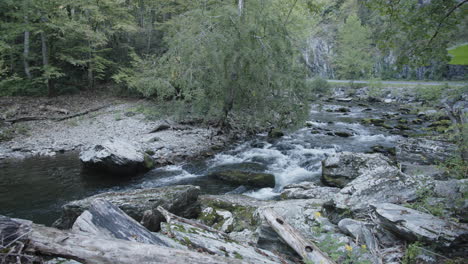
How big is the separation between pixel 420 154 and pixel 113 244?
9.49 m

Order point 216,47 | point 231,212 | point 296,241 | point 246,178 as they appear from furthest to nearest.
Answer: point 216,47 → point 246,178 → point 231,212 → point 296,241

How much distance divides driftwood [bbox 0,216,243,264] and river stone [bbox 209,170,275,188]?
564cm

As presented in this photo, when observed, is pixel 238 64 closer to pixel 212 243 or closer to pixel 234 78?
pixel 234 78

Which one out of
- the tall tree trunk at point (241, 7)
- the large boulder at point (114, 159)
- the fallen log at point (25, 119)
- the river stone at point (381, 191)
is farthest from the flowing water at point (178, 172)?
the tall tree trunk at point (241, 7)

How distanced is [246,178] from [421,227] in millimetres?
5324

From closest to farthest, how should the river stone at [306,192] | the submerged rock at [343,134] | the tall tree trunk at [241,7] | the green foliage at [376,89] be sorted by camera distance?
the river stone at [306,192] < the tall tree trunk at [241,7] < the submerged rock at [343,134] < the green foliage at [376,89]

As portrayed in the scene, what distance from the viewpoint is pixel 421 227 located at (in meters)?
2.95

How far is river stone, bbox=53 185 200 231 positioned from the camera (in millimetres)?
4484

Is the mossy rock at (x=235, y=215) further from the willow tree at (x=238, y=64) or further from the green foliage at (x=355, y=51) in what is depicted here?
the green foliage at (x=355, y=51)

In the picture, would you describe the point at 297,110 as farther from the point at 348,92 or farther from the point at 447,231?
the point at 348,92

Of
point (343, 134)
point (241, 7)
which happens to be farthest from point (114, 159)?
point (343, 134)

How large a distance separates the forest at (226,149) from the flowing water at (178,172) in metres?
0.07

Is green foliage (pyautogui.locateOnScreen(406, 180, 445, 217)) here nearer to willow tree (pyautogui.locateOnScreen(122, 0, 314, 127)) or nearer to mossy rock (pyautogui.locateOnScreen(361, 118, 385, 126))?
willow tree (pyautogui.locateOnScreen(122, 0, 314, 127))

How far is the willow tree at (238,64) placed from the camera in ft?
33.1
